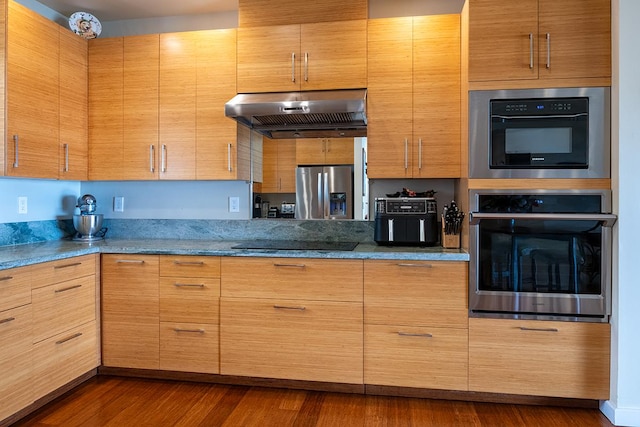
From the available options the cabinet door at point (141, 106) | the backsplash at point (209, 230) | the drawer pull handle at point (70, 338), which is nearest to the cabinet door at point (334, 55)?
the backsplash at point (209, 230)

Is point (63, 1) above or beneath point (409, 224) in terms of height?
above

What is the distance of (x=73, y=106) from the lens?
2814 millimetres

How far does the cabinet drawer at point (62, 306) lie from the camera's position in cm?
218

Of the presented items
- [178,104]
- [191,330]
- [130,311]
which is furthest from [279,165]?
[130,311]

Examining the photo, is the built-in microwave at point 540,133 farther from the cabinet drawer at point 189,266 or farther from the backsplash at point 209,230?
the cabinet drawer at point 189,266

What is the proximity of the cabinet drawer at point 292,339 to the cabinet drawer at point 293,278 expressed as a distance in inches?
1.8

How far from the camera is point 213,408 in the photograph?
2.28m

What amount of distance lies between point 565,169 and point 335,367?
1650 millimetres

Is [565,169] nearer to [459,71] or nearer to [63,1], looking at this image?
[459,71]

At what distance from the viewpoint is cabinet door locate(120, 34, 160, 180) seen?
286 cm

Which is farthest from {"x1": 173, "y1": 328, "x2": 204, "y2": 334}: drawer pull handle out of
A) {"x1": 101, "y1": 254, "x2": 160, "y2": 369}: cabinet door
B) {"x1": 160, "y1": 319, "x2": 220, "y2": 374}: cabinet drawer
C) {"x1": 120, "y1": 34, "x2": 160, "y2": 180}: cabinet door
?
{"x1": 120, "y1": 34, "x2": 160, "y2": 180}: cabinet door

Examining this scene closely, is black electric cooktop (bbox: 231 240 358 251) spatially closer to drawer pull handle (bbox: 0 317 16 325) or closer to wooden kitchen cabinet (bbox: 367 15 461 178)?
wooden kitchen cabinet (bbox: 367 15 461 178)

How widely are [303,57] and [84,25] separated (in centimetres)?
157

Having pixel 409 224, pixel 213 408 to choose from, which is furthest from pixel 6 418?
Answer: pixel 409 224
